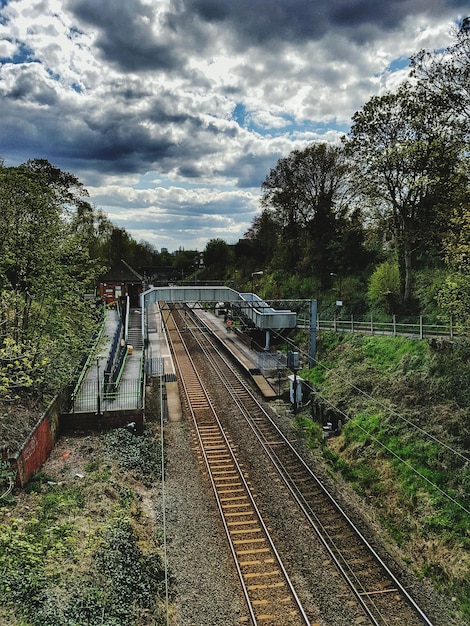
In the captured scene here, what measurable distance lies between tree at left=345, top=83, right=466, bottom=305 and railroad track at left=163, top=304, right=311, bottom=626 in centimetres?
1568

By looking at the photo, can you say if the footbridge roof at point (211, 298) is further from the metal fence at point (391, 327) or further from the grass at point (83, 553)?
the grass at point (83, 553)

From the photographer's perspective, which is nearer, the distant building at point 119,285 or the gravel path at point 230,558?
the gravel path at point 230,558

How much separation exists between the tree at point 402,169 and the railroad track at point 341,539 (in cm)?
A: 1382

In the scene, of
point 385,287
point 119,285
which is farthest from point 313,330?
point 119,285

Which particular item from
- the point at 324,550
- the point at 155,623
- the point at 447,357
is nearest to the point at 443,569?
the point at 324,550

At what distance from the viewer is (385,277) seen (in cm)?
2928

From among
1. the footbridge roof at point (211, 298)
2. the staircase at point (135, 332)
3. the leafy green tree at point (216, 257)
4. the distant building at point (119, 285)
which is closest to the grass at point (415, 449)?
the footbridge roof at point (211, 298)

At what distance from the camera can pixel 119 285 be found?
45.2m

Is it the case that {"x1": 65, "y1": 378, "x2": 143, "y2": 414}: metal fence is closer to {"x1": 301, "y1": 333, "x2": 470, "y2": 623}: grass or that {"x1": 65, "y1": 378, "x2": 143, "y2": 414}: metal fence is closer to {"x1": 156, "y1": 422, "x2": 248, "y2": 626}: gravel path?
{"x1": 156, "y1": 422, "x2": 248, "y2": 626}: gravel path

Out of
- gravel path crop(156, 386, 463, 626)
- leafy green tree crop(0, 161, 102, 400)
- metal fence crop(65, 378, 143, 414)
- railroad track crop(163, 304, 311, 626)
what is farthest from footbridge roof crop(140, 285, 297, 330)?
gravel path crop(156, 386, 463, 626)

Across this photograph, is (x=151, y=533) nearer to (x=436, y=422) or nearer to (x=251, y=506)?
(x=251, y=506)

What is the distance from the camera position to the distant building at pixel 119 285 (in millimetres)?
44594

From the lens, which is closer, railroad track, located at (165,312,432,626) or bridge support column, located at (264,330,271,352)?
railroad track, located at (165,312,432,626)

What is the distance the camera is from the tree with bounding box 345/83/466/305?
22.9 metres
